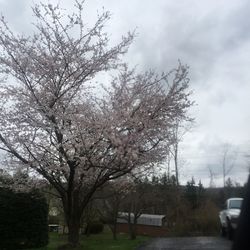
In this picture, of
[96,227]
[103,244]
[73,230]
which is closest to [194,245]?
[73,230]

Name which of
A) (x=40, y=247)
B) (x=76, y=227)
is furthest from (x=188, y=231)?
(x=76, y=227)

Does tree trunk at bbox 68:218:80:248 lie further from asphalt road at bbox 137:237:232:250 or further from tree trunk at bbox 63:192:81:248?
asphalt road at bbox 137:237:232:250

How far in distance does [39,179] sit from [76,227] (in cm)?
214

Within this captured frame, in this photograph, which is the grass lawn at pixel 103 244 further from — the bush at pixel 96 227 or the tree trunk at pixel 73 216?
the bush at pixel 96 227

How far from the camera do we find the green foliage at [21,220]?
71.1ft

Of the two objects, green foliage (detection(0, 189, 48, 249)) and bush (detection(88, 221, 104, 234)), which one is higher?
bush (detection(88, 221, 104, 234))

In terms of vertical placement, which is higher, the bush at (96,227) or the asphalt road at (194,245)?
the bush at (96,227)

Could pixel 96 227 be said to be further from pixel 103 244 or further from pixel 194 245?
pixel 194 245

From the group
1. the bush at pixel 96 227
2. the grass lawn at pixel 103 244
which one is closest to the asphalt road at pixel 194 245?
the grass lawn at pixel 103 244

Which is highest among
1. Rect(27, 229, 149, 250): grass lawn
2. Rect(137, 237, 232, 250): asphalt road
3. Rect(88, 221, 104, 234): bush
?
Rect(88, 221, 104, 234): bush

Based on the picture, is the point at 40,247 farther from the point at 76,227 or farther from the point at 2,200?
the point at 76,227

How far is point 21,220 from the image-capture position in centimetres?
2195

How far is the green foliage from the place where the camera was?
21656 mm

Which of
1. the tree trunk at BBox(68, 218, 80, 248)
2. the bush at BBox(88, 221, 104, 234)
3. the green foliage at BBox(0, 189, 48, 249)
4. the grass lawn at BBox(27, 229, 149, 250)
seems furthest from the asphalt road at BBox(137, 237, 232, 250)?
the bush at BBox(88, 221, 104, 234)
